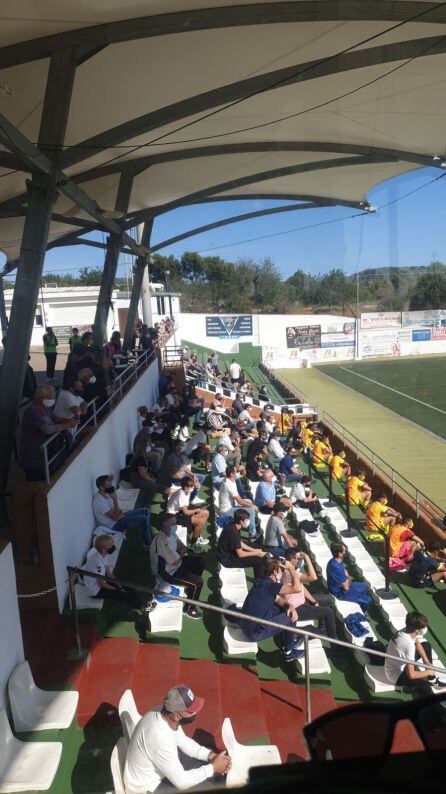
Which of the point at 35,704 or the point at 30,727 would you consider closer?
the point at 30,727

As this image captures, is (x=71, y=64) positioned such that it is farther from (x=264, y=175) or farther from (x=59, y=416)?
(x=264, y=175)

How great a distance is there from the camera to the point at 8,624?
9.53 ft

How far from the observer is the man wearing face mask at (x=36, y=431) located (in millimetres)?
4012

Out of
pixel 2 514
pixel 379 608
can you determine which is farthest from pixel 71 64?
pixel 379 608

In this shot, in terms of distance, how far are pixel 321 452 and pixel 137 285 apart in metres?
7.23

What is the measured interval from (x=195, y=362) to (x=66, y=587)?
13546 millimetres

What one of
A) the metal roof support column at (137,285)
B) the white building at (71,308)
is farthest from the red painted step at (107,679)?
the white building at (71,308)

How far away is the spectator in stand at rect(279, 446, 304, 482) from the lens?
276 inches

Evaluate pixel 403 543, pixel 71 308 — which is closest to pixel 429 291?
pixel 403 543

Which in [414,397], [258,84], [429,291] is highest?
[258,84]

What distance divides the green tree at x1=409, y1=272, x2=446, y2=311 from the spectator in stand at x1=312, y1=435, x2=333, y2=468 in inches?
166

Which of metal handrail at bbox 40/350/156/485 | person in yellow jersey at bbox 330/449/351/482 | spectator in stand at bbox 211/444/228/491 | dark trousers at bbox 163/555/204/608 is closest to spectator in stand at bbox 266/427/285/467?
person in yellow jersey at bbox 330/449/351/482

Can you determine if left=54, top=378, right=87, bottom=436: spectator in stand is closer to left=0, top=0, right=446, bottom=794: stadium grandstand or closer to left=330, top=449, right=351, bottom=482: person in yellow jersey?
left=0, top=0, right=446, bottom=794: stadium grandstand

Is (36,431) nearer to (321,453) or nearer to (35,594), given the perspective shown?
(35,594)
